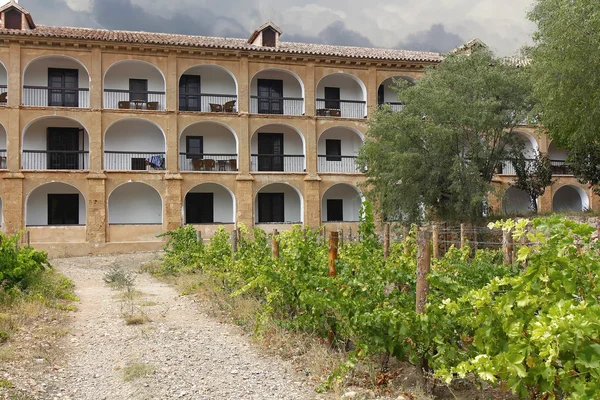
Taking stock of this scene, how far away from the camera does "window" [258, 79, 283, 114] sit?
2894 cm

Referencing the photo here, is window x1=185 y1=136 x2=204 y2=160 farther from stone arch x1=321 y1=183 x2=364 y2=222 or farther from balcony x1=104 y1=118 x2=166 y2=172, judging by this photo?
stone arch x1=321 y1=183 x2=364 y2=222

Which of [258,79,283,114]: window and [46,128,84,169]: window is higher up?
[258,79,283,114]: window

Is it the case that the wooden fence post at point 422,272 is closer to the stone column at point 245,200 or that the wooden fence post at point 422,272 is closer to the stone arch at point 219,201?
the stone column at point 245,200

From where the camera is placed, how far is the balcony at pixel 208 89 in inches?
1083

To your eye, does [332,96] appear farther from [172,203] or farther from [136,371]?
[136,371]

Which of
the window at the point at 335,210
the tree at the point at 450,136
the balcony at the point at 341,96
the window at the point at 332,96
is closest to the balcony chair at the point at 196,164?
the balcony at the point at 341,96

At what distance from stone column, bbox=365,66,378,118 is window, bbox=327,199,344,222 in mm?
4867

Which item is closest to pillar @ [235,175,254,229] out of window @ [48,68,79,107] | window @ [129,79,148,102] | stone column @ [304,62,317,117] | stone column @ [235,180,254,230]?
stone column @ [235,180,254,230]

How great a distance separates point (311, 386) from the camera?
5.83 metres

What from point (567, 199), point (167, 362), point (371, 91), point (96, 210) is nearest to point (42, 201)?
point (96, 210)

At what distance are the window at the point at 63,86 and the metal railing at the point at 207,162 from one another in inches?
223

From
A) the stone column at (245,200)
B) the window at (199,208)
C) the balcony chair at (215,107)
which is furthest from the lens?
the window at (199,208)

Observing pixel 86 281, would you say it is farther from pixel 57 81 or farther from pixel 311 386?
pixel 57 81

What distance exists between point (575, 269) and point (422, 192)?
16.6m
